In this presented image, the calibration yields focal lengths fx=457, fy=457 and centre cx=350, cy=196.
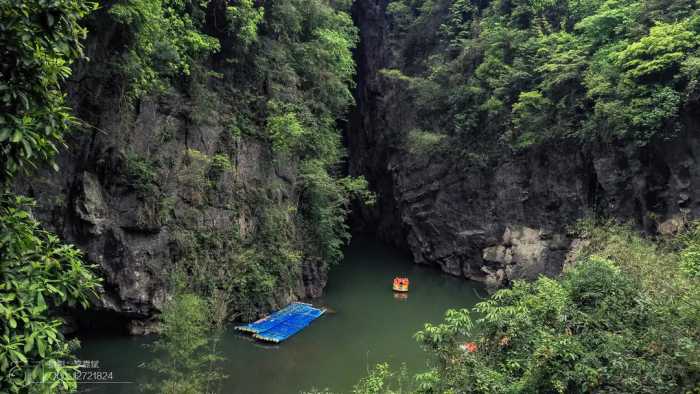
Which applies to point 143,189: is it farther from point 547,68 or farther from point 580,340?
point 547,68


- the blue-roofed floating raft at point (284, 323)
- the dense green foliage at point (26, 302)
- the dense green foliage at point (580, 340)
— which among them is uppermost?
the dense green foliage at point (26, 302)

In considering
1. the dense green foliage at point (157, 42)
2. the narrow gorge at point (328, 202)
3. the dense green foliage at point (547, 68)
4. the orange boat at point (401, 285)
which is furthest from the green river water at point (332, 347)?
the dense green foliage at point (547, 68)

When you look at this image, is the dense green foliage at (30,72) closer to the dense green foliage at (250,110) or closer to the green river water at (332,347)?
the dense green foliage at (250,110)

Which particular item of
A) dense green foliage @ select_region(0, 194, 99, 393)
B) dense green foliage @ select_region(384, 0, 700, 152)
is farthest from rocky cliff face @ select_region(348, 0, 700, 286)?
dense green foliage @ select_region(0, 194, 99, 393)

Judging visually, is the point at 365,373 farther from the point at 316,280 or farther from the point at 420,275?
the point at 420,275

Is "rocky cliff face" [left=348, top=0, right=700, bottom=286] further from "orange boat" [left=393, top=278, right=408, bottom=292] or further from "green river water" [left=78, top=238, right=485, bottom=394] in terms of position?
"orange boat" [left=393, top=278, right=408, bottom=292]

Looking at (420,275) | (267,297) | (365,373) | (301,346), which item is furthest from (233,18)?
(420,275)

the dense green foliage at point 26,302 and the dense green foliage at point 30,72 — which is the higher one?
the dense green foliage at point 30,72
